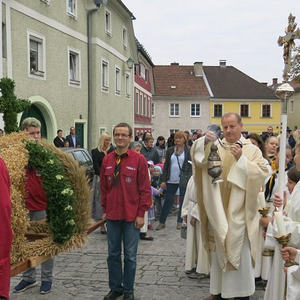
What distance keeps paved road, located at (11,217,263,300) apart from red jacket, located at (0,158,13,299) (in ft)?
6.52

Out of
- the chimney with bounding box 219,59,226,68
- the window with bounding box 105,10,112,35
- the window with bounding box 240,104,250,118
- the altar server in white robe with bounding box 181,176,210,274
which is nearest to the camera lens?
the altar server in white robe with bounding box 181,176,210,274

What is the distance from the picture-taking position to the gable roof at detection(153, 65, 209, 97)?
47.5m

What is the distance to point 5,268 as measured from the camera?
9.04ft

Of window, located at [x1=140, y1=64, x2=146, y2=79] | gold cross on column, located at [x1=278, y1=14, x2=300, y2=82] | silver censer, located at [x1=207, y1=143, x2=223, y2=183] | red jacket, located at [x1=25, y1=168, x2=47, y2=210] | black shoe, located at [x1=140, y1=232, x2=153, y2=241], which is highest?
window, located at [x1=140, y1=64, x2=146, y2=79]

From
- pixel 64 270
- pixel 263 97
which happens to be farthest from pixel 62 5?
pixel 263 97

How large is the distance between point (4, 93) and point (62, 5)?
45.8 ft

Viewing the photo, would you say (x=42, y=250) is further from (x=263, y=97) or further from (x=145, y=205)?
(x=263, y=97)

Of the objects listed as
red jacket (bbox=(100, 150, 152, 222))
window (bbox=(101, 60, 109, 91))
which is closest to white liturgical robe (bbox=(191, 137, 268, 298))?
red jacket (bbox=(100, 150, 152, 222))

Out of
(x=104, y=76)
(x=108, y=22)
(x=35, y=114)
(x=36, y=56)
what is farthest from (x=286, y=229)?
(x=108, y=22)

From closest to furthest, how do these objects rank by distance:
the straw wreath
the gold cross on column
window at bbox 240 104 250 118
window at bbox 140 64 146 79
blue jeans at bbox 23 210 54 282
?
the gold cross on column, the straw wreath, blue jeans at bbox 23 210 54 282, window at bbox 140 64 146 79, window at bbox 240 104 250 118

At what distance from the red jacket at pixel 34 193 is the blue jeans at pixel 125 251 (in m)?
0.79

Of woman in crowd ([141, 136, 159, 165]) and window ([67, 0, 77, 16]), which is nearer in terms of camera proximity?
woman in crowd ([141, 136, 159, 165])

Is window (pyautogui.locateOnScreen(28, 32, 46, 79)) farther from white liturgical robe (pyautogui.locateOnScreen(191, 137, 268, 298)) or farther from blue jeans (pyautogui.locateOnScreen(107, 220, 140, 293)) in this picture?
white liturgical robe (pyautogui.locateOnScreen(191, 137, 268, 298))

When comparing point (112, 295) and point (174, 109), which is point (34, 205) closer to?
point (112, 295)
